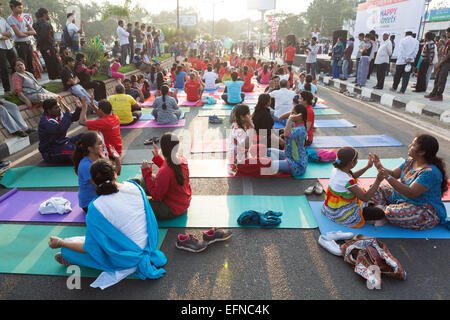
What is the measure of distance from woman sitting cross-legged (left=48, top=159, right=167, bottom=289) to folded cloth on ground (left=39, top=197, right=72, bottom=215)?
49.4 inches

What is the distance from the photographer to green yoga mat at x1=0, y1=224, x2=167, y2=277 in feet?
10.2

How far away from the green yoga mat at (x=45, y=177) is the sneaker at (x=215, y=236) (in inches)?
96.3

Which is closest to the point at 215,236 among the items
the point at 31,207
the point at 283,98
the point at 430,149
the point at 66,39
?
the point at 430,149

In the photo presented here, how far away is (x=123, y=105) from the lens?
8.22 metres

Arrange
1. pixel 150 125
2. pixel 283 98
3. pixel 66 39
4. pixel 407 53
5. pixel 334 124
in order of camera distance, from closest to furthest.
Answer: pixel 283 98 → pixel 334 124 → pixel 150 125 → pixel 407 53 → pixel 66 39

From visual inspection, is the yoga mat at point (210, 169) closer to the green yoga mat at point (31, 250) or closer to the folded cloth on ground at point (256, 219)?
the folded cloth on ground at point (256, 219)

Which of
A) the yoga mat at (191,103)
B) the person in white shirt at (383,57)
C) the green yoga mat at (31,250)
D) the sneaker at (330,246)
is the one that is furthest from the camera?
the person in white shirt at (383,57)

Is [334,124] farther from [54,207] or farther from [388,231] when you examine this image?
[54,207]

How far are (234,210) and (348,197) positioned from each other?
1547 mm

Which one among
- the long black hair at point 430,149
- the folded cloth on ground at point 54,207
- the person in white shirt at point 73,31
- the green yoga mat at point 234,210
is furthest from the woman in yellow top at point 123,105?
the long black hair at point 430,149

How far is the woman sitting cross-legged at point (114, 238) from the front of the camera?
2.68 metres
